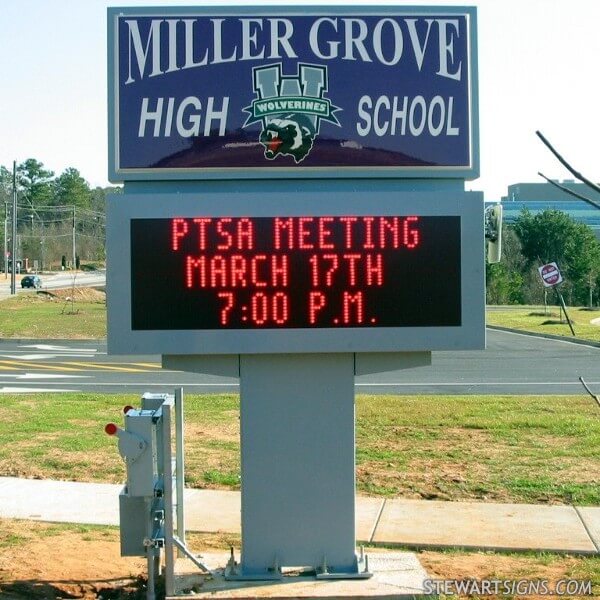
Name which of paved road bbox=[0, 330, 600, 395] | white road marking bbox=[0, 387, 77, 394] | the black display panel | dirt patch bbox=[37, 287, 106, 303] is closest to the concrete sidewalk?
the black display panel

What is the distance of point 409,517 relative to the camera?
29.1 feet

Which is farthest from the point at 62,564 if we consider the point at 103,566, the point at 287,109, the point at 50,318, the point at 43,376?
the point at 50,318

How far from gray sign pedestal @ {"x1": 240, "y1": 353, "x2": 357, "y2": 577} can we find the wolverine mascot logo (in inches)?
54.7

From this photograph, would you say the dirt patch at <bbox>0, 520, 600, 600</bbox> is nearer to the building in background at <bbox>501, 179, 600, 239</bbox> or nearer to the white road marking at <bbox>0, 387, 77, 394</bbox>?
the white road marking at <bbox>0, 387, 77, 394</bbox>

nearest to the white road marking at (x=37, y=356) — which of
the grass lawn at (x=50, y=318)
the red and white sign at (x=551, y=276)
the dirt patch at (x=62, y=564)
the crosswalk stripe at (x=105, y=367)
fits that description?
the crosswalk stripe at (x=105, y=367)

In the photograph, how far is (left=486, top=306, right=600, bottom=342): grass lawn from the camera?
34.1 m

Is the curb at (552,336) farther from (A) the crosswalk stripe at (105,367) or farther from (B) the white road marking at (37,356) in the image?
(B) the white road marking at (37,356)

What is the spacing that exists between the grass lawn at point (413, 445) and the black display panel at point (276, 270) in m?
3.67

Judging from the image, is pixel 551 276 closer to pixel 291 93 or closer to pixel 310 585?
pixel 291 93

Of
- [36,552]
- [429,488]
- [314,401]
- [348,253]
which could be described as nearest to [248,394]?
[314,401]

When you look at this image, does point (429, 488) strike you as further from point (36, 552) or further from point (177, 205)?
point (177, 205)

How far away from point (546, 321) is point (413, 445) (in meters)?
29.1

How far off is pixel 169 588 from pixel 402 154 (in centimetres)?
317

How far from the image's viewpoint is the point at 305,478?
692cm
